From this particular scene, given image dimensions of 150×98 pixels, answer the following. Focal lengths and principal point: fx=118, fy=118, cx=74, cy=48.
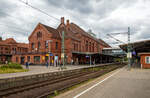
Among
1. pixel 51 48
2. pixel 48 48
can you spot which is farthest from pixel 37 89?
pixel 48 48

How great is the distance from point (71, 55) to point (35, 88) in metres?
29.1

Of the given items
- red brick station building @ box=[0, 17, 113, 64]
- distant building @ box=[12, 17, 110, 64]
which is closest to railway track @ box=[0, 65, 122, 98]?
red brick station building @ box=[0, 17, 113, 64]

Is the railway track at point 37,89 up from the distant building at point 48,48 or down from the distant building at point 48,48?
down

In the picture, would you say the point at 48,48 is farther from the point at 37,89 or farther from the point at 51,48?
the point at 37,89

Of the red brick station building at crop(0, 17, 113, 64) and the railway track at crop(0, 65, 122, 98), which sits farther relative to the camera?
the red brick station building at crop(0, 17, 113, 64)

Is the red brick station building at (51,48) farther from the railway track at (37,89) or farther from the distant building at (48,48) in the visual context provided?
the railway track at (37,89)

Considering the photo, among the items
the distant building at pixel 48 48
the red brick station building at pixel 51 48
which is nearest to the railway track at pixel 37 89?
the red brick station building at pixel 51 48

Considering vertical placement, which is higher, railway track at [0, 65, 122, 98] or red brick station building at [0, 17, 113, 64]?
red brick station building at [0, 17, 113, 64]

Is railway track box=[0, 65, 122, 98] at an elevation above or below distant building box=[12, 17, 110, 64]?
below

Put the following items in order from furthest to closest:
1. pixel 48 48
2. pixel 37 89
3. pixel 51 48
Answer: pixel 48 48 → pixel 51 48 → pixel 37 89

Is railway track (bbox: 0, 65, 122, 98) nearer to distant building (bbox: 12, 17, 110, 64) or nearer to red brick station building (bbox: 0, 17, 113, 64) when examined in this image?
red brick station building (bbox: 0, 17, 113, 64)

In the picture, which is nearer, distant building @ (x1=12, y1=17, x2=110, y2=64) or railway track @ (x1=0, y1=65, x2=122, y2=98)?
railway track @ (x1=0, y1=65, x2=122, y2=98)

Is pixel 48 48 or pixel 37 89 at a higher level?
pixel 48 48

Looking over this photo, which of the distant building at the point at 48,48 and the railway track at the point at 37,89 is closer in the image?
the railway track at the point at 37,89
